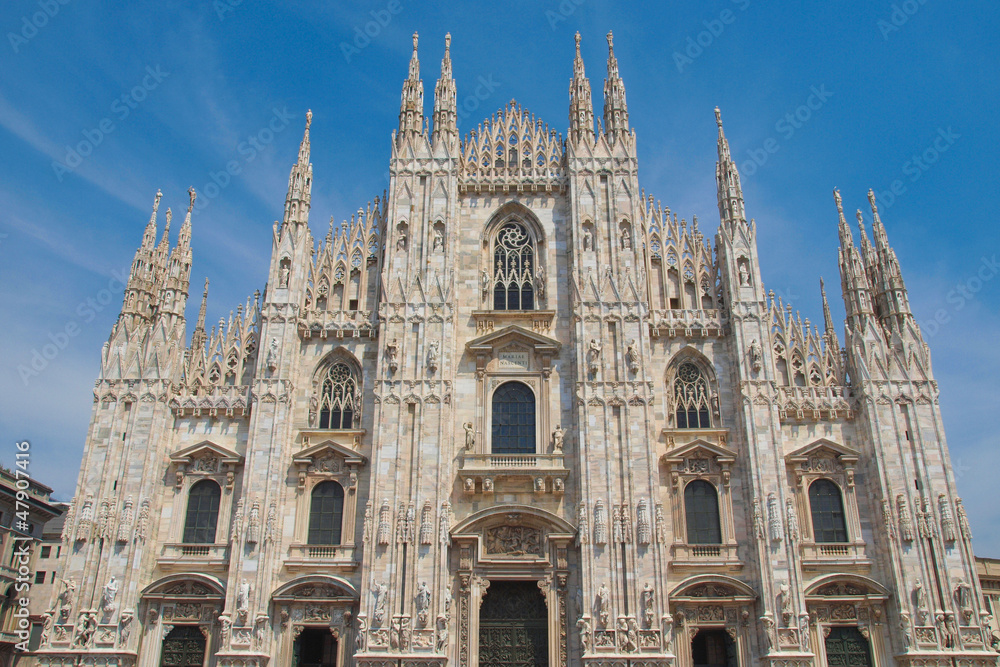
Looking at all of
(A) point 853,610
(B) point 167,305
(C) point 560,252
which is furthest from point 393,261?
(A) point 853,610

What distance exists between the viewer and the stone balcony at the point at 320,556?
1013 inches

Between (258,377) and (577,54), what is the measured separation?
18552 mm

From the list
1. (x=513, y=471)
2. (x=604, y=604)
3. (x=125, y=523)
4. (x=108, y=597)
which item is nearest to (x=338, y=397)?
(x=513, y=471)

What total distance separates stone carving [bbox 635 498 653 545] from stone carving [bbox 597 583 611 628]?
1896mm

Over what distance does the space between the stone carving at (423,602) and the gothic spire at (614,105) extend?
60.2 feet

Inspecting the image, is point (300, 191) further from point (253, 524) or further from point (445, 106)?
point (253, 524)

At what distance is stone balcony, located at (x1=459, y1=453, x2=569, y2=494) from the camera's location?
2661cm

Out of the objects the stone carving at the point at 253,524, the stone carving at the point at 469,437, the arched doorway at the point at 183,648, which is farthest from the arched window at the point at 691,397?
the arched doorway at the point at 183,648

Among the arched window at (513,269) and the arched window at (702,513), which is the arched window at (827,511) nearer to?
the arched window at (702,513)

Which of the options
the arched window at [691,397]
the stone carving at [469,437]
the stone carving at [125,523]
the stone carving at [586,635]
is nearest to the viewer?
the stone carving at [586,635]

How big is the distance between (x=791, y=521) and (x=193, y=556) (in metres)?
19.1

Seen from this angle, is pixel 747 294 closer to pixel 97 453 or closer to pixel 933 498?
pixel 933 498

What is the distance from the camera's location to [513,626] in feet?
84.0

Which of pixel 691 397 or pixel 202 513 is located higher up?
pixel 691 397
